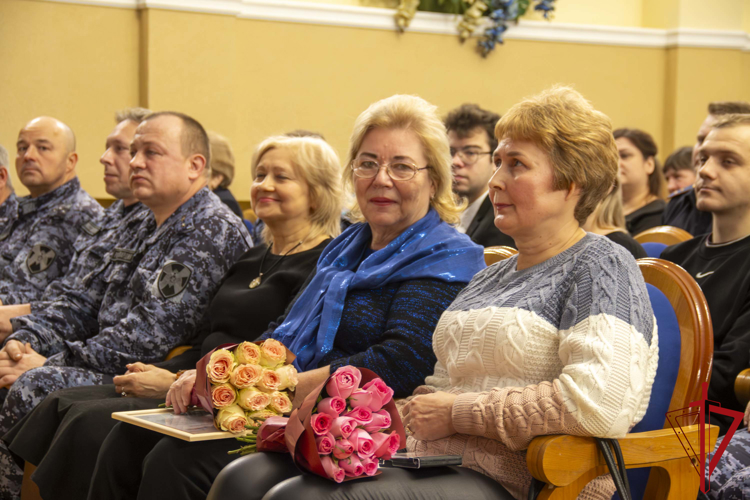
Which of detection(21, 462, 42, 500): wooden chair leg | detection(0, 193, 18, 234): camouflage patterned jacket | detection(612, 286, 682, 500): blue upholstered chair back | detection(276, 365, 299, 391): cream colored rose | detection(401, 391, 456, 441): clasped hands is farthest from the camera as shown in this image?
detection(0, 193, 18, 234): camouflage patterned jacket

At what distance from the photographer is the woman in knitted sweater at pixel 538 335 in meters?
1.40

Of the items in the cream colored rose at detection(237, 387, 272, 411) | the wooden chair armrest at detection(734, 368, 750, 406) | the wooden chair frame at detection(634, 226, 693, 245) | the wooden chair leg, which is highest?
the wooden chair frame at detection(634, 226, 693, 245)

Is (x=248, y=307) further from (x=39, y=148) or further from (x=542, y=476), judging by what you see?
(x=39, y=148)

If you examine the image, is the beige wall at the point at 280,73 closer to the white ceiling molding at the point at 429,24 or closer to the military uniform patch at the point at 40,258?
the white ceiling molding at the point at 429,24

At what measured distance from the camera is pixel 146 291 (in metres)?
2.75

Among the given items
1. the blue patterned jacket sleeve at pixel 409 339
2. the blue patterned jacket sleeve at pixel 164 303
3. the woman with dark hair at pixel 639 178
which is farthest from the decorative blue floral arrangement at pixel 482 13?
the blue patterned jacket sleeve at pixel 409 339

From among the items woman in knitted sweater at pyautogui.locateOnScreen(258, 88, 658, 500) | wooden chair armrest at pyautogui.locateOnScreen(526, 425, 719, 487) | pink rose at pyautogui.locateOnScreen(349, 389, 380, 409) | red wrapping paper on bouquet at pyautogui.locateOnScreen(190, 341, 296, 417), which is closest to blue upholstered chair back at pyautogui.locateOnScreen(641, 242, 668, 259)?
woman in knitted sweater at pyautogui.locateOnScreen(258, 88, 658, 500)

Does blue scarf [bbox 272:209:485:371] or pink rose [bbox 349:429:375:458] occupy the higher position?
blue scarf [bbox 272:209:485:371]

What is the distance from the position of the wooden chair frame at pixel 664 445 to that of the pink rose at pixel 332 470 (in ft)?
1.08

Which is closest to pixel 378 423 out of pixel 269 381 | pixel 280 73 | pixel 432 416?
pixel 432 416

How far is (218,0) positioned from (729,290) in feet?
12.9

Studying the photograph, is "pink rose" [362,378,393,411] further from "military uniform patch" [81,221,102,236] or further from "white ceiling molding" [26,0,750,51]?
"white ceiling molding" [26,0,750,51]

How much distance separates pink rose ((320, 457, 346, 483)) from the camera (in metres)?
1.33

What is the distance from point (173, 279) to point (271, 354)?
3.29 ft
